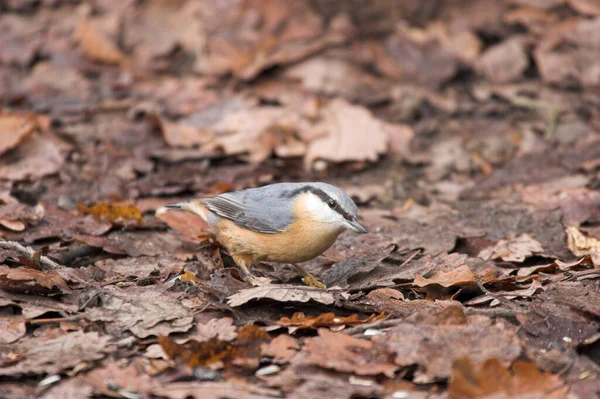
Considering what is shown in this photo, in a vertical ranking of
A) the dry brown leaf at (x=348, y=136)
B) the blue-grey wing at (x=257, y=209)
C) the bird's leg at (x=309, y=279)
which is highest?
the blue-grey wing at (x=257, y=209)

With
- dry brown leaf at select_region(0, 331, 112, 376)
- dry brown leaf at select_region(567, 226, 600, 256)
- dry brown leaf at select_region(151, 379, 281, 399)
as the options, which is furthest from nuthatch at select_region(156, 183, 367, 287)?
dry brown leaf at select_region(567, 226, 600, 256)

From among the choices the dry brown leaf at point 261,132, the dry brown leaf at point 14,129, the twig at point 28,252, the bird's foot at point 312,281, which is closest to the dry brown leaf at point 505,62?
the dry brown leaf at point 261,132

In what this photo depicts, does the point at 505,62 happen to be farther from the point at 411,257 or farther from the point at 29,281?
the point at 29,281

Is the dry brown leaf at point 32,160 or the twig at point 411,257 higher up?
the dry brown leaf at point 32,160

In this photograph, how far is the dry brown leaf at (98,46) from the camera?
8.87 meters

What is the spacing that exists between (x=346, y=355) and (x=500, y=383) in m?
0.72

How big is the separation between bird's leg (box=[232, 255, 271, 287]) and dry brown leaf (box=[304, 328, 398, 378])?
3.20 feet

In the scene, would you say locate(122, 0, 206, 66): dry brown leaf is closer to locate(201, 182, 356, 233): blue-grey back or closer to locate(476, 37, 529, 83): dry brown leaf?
locate(476, 37, 529, 83): dry brown leaf

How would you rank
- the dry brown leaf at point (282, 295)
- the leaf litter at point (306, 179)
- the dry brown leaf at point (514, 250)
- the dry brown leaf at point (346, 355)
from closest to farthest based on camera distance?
the dry brown leaf at point (346, 355), the leaf litter at point (306, 179), the dry brown leaf at point (282, 295), the dry brown leaf at point (514, 250)

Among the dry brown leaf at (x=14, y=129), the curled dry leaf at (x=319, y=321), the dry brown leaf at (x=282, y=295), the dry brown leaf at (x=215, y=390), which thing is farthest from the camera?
the dry brown leaf at (x=14, y=129)

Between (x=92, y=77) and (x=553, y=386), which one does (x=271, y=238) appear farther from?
(x=92, y=77)

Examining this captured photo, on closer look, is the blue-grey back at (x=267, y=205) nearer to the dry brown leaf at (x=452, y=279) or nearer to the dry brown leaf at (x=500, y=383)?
the dry brown leaf at (x=452, y=279)

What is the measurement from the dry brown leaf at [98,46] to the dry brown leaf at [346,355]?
19.6 feet

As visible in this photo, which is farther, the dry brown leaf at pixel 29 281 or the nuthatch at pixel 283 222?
the nuthatch at pixel 283 222
